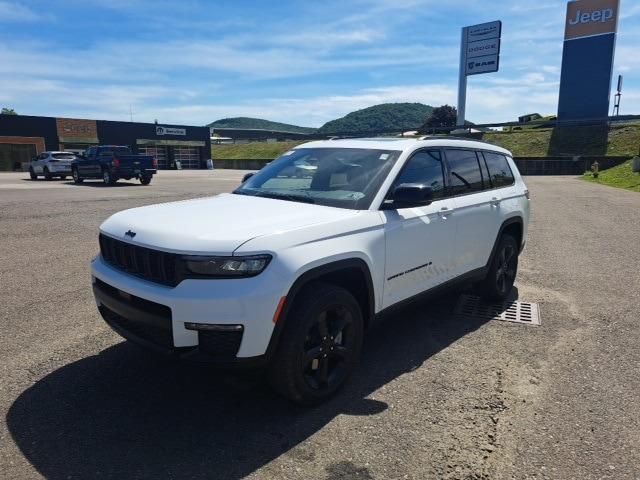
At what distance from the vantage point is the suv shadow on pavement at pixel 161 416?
267cm

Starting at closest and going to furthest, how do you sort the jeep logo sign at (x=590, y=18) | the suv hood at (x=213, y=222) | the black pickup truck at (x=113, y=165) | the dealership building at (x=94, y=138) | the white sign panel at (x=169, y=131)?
1. the suv hood at (x=213, y=222)
2. the black pickup truck at (x=113, y=165)
3. the dealership building at (x=94, y=138)
4. the jeep logo sign at (x=590, y=18)
5. the white sign panel at (x=169, y=131)

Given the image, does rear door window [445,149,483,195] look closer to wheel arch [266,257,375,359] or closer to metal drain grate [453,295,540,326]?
metal drain grate [453,295,540,326]

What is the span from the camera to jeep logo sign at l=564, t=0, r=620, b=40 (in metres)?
51.9

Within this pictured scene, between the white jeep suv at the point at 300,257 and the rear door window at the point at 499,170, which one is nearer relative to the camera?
the white jeep suv at the point at 300,257

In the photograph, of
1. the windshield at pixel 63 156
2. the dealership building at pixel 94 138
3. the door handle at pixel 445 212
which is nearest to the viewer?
the door handle at pixel 445 212

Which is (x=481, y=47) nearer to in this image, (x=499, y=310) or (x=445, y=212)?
(x=499, y=310)

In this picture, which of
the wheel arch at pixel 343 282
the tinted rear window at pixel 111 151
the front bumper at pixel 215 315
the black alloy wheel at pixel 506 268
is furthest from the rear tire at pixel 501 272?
the tinted rear window at pixel 111 151

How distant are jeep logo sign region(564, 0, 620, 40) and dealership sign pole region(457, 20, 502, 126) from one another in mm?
12632

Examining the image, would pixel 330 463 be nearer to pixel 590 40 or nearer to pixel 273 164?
pixel 273 164

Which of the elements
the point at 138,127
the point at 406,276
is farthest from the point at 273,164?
the point at 138,127

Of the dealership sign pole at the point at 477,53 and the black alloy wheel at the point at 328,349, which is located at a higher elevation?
the dealership sign pole at the point at 477,53

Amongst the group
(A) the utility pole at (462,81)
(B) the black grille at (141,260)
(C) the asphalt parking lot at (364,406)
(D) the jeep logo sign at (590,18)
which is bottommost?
(C) the asphalt parking lot at (364,406)

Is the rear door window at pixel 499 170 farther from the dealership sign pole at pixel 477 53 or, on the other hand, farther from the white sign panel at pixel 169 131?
the white sign panel at pixel 169 131

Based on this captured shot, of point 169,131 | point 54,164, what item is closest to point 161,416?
point 54,164
